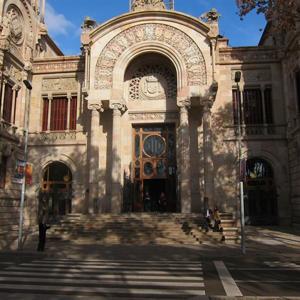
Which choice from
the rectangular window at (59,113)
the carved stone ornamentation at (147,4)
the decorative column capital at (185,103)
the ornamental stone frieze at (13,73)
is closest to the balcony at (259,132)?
the decorative column capital at (185,103)

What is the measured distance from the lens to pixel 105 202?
26875mm

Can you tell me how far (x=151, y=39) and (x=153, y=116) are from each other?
553 cm

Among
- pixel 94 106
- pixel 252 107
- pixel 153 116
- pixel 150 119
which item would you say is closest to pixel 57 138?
pixel 94 106

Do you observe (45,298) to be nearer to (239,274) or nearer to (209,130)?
(239,274)

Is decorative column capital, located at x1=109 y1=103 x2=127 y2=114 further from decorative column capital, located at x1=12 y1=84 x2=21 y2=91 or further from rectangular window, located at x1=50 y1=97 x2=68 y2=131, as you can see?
decorative column capital, located at x1=12 y1=84 x2=21 y2=91

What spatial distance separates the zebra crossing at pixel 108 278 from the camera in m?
8.93

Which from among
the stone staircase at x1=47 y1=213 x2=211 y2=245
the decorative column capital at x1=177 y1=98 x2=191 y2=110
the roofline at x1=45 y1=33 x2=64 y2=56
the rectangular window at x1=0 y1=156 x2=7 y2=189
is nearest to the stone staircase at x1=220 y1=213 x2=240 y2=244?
the stone staircase at x1=47 y1=213 x2=211 y2=245

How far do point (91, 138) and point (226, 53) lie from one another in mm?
11802

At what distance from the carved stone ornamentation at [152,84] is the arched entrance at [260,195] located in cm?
811

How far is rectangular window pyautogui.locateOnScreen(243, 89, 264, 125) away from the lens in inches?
1113

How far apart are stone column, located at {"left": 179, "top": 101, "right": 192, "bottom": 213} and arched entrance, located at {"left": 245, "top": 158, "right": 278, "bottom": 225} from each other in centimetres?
481

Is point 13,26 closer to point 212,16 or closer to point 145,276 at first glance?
point 212,16

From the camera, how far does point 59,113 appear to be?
98.8 feet

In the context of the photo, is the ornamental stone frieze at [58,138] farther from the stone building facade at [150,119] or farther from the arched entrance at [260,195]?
the arched entrance at [260,195]
